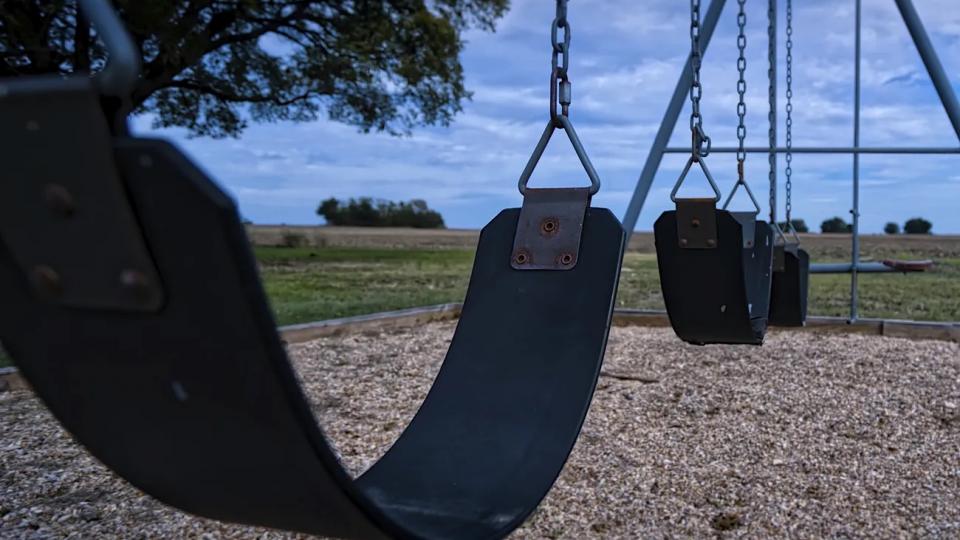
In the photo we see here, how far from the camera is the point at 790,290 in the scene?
7.20 ft

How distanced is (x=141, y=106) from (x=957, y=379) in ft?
18.6

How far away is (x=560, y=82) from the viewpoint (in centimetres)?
111

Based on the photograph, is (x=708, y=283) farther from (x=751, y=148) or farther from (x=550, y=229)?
(x=751, y=148)

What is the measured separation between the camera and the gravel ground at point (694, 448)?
5.16 feet

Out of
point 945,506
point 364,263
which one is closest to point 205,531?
point 945,506

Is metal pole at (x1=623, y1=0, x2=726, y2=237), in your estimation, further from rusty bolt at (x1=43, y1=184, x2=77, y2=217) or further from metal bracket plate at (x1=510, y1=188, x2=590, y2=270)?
rusty bolt at (x1=43, y1=184, x2=77, y2=217)

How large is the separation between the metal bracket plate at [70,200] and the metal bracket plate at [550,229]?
2.26 feet

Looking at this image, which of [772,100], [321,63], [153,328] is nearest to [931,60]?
[772,100]

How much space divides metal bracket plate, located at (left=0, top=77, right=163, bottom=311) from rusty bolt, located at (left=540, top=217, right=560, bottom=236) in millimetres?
696

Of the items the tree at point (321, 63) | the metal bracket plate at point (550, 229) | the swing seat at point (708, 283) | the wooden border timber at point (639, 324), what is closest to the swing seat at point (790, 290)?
the swing seat at point (708, 283)

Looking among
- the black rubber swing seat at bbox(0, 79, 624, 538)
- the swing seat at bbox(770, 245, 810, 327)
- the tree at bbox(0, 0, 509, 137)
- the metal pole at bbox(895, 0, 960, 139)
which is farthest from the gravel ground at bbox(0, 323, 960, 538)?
the tree at bbox(0, 0, 509, 137)

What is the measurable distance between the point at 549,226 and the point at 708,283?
0.45 meters

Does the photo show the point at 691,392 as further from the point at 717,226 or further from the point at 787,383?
the point at 717,226

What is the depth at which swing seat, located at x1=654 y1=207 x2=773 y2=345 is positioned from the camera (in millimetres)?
1428
